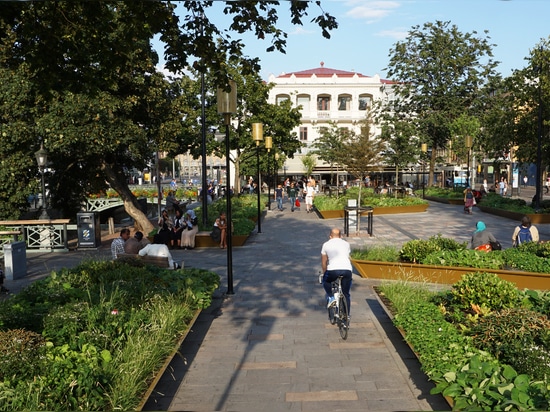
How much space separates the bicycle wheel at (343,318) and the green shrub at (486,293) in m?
1.57

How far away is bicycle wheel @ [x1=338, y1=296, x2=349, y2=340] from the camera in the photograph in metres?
7.66

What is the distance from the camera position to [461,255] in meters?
10.6

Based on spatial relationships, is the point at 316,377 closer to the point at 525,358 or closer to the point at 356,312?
the point at 525,358

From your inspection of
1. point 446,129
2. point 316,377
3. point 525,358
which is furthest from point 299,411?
point 446,129

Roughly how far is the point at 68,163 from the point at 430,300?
17.1m

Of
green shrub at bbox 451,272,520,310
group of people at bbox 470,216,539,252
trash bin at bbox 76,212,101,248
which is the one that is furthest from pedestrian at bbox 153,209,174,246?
green shrub at bbox 451,272,520,310

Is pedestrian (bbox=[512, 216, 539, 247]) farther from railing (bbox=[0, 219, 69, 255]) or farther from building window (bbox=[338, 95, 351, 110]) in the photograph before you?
building window (bbox=[338, 95, 351, 110])

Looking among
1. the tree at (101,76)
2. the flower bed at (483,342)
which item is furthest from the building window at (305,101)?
the flower bed at (483,342)

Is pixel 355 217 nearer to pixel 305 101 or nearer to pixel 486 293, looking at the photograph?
pixel 486 293

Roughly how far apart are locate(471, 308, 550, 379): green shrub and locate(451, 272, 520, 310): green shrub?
0.78 meters

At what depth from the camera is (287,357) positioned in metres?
6.99

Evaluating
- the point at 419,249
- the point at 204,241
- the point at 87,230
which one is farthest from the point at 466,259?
the point at 87,230

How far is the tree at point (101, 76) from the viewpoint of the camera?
307 inches

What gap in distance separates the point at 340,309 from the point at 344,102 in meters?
61.5
